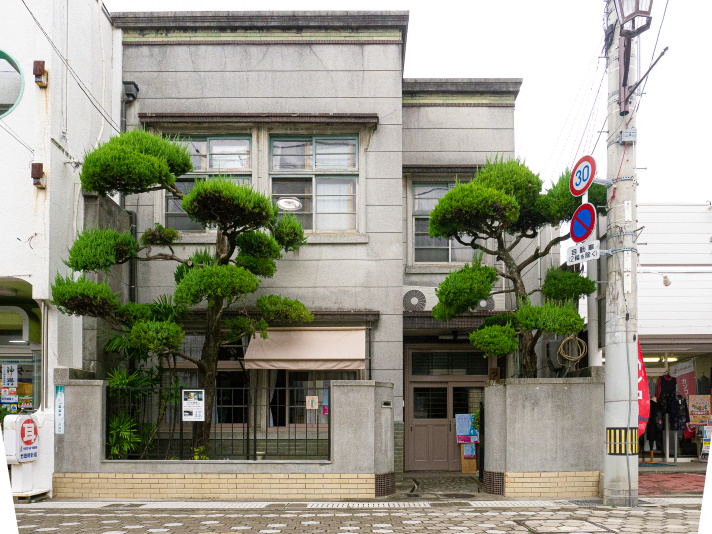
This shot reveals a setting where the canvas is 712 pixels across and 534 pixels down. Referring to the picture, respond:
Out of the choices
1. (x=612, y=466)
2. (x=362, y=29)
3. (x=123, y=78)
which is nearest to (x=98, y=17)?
(x=123, y=78)

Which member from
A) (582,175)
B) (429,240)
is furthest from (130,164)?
(582,175)

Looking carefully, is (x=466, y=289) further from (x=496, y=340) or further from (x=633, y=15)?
(x=633, y=15)

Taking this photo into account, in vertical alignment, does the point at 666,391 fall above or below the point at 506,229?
below

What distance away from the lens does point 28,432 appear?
42.6ft

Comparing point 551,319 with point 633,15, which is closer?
point 633,15

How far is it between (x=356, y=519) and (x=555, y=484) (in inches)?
159

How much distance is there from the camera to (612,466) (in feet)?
40.4

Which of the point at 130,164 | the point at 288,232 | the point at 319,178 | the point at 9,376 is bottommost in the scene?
the point at 9,376

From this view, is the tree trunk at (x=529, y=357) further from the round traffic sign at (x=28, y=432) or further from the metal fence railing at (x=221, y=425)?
the round traffic sign at (x=28, y=432)

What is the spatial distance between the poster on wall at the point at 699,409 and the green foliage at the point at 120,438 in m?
12.1

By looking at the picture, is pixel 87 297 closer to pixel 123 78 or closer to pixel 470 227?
pixel 123 78

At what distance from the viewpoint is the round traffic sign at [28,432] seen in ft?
42.0

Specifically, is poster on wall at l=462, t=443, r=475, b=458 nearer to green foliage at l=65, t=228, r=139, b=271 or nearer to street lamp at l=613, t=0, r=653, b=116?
street lamp at l=613, t=0, r=653, b=116

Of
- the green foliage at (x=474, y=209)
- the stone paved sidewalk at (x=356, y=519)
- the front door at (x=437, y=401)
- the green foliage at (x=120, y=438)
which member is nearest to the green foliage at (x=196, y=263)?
the green foliage at (x=120, y=438)
